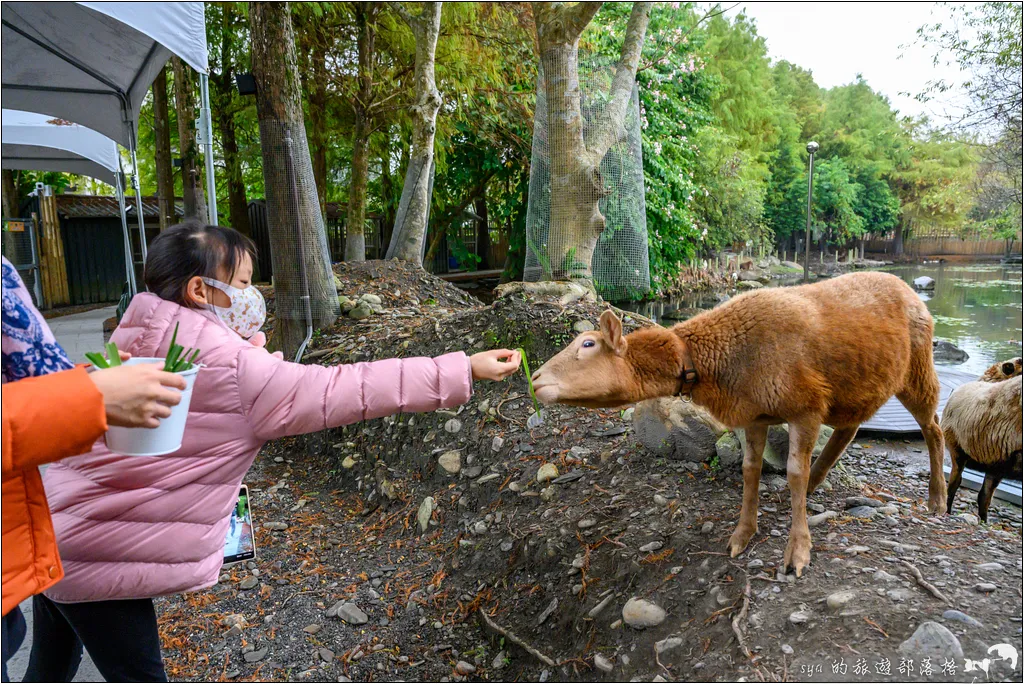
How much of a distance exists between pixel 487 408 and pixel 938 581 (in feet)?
9.29

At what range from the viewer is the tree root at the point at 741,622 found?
8.58 feet

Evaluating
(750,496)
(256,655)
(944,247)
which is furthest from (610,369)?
(944,247)

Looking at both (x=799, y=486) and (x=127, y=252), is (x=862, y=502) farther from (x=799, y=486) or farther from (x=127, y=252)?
(x=127, y=252)

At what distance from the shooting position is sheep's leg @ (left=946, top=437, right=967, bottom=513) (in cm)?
363

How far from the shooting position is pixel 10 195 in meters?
16.5

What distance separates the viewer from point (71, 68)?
7.62 meters

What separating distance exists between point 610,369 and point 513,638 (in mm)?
1303

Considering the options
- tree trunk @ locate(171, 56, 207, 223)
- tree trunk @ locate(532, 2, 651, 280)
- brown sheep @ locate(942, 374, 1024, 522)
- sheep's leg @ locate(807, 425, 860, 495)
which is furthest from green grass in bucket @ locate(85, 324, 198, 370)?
tree trunk @ locate(171, 56, 207, 223)

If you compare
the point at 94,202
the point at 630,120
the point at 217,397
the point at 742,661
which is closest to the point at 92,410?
the point at 217,397

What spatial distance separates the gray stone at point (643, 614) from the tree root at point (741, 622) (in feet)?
1.04

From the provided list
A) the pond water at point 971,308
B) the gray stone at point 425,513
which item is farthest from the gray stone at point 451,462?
the pond water at point 971,308

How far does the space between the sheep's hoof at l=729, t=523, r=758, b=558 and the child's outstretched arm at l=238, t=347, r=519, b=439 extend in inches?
69.0

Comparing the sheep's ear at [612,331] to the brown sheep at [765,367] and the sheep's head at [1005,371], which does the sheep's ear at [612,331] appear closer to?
the brown sheep at [765,367]

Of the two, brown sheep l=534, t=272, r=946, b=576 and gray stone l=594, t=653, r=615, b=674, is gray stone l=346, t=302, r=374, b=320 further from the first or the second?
gray stone l=594, t=653, r=615, b=674
